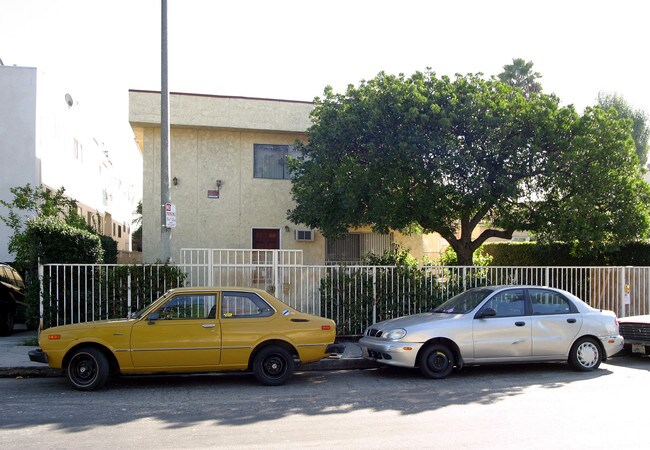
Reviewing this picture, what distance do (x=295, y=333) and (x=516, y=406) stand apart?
323 centimetres

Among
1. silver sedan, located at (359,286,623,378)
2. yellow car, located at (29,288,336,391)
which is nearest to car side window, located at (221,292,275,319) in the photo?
yellow car, located at (29,288,336,391)

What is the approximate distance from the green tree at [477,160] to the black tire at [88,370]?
20.7ft

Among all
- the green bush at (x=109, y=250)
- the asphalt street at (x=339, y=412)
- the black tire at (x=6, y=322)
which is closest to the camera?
the asphalt street at (x=339, y=412)

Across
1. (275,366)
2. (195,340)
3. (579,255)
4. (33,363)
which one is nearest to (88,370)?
(195,340)

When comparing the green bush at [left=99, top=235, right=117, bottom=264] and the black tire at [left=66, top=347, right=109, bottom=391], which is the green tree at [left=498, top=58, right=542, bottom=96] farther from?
the black tire at [left=66, top=347, right=109, bottom=391]

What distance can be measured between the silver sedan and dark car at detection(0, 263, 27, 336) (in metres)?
8.52

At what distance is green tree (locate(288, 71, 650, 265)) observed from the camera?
12.8 metres

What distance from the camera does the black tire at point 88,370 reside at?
27.7 feet

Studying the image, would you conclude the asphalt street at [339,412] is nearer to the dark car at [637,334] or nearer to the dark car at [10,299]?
the dark car at [637,334]

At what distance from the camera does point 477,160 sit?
13.0 metres

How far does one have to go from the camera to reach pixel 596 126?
518 inches

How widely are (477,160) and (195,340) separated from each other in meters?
7.41

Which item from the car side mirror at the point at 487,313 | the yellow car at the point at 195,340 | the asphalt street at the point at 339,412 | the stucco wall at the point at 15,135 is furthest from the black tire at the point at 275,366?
the stucco wall at the point at 15,135

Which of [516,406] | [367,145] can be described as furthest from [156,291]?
[516,406]
